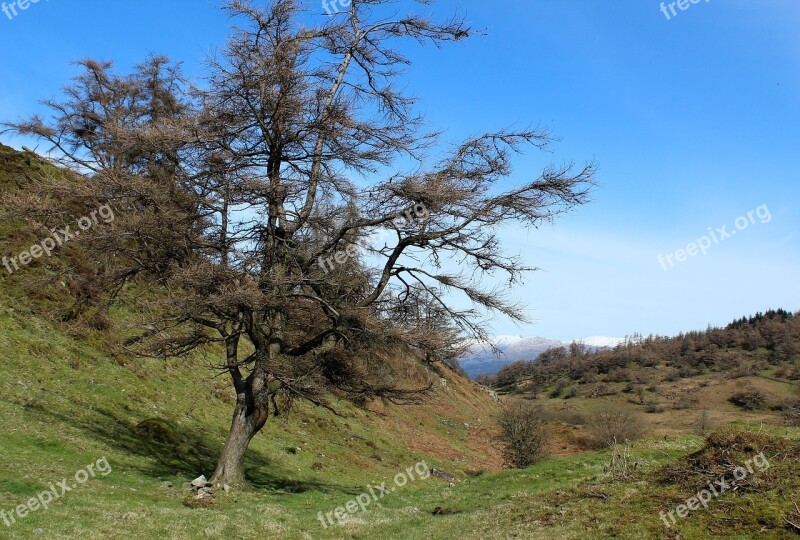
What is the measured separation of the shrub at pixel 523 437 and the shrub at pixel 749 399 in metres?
96.8

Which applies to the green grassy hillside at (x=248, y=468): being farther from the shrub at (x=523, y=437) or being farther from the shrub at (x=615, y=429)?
the shrub at (x=615, y=429)

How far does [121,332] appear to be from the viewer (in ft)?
94.7

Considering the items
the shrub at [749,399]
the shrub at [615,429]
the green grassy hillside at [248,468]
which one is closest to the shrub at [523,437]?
the green grassy hillside at [248,468]

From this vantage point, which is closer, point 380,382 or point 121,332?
point 380,382

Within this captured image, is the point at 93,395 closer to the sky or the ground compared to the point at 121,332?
closer to the ground

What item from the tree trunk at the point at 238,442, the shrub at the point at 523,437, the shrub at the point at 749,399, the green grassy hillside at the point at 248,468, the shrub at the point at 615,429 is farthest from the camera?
the shrub at the point at 749,399

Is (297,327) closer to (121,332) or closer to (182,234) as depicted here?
(182,234)

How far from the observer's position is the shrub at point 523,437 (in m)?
34.8

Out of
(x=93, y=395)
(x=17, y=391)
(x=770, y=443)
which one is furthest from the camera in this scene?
(x=93, y=395)

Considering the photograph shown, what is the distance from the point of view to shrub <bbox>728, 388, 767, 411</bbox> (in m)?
110

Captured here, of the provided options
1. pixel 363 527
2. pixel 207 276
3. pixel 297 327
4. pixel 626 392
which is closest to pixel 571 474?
pixel 363 527

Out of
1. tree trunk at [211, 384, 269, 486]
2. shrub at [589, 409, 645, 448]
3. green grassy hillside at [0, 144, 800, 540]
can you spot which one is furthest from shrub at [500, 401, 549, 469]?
tree trunk at [211, 384, 269, 486]

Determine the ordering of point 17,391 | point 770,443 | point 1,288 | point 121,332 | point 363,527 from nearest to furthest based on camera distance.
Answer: point 770,443 → point 363,527 → point 17,391 → point 1,288 → point 121,332

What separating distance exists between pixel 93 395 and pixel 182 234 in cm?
1168
